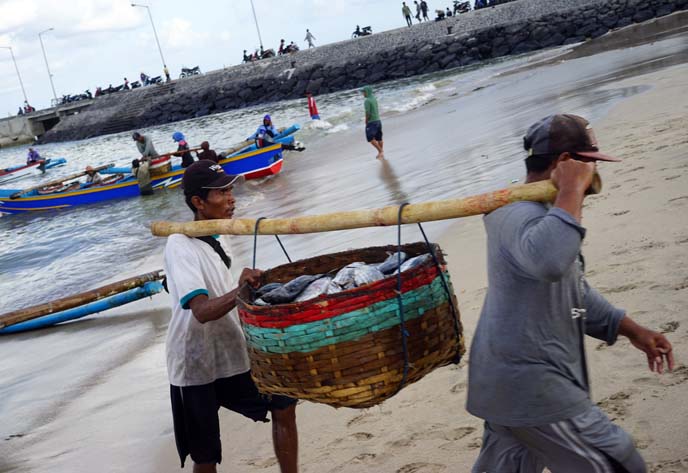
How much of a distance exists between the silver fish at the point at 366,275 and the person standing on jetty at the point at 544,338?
1.59 ft

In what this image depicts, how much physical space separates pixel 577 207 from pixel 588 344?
2.42m

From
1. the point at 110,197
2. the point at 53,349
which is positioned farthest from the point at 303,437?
the point at 110,197

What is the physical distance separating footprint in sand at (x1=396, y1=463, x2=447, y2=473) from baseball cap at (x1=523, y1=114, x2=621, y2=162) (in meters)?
1.88

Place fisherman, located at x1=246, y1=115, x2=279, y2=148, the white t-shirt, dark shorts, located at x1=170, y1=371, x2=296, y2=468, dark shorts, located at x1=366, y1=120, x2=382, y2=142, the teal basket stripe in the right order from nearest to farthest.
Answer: the teal basket stripe, the white t-shirt, dark shorts, located at x1=170, y1=371, x2=296, y2=468, dark shorts, located at x1=366, y1=120, x2=382, y2=142, fisherman, located at x1=246, y1=115, x2=279, y2=148

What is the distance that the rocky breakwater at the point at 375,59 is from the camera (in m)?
42.2

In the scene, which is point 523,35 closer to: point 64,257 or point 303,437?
point 64,257

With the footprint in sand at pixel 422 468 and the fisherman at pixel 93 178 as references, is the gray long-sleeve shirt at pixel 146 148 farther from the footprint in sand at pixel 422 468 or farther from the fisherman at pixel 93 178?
the footprint in sand at pixel 422 468

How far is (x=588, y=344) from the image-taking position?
4.16m

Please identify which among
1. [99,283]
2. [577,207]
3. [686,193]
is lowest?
[99,283]

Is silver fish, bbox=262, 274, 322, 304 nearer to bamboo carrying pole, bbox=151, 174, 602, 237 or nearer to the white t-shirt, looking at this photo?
bamboo carrying pole, bbox=151, 174, 602, 237

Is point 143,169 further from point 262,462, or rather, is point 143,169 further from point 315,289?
point 315,289

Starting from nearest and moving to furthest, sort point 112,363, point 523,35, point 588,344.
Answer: point 588,344
point 112,363
point 523,35

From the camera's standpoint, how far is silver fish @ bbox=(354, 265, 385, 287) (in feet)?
8.36

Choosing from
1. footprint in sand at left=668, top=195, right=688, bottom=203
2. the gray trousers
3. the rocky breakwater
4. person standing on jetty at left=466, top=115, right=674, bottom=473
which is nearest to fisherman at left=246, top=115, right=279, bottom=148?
footprint in sand at left=668, top=195, right=688, bottom=203
